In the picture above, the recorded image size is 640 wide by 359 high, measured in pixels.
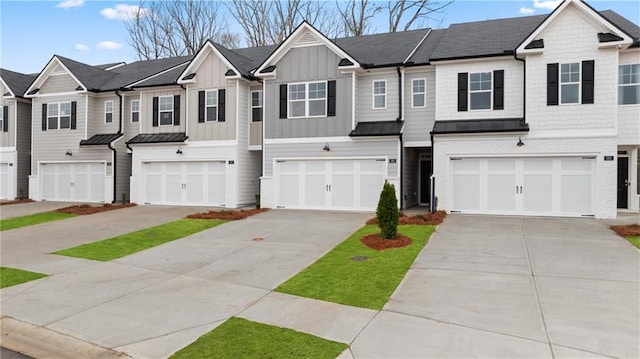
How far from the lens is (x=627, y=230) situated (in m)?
11.9

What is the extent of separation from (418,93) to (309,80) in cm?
454

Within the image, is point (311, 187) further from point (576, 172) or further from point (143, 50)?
point (143, 50)

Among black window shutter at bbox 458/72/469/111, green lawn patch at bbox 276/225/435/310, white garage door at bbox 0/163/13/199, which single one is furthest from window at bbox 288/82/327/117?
white garage door at bbox 0/163/13/199

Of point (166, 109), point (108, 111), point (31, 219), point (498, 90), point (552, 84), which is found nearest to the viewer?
point (552, 84)

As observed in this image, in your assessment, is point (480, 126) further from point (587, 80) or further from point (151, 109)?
point (151, 109)

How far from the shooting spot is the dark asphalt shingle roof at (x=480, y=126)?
15.5 m

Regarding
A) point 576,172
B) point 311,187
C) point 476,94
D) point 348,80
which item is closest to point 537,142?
point 576,172

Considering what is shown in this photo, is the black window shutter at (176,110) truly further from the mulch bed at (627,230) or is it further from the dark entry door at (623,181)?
the dark entry door at (623,181)

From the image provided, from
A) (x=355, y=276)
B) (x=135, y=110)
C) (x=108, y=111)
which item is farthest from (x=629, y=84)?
(x=108, y=111)

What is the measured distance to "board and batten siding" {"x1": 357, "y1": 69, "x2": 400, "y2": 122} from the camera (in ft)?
59.0

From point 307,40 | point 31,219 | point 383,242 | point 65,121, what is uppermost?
point 307,40

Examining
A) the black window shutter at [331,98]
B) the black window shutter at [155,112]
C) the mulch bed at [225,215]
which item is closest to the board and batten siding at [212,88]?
the black window shutter at [155,112]

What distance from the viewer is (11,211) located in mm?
19797

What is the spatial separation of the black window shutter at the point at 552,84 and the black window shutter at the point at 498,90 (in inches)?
60.8
